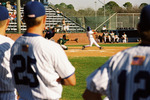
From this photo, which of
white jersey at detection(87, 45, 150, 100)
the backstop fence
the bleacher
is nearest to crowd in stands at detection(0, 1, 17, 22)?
the bleacher

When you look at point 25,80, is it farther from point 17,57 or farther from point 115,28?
point 115,28

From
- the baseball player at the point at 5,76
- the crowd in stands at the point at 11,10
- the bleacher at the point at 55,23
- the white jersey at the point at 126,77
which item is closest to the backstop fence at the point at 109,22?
the bleacher at the point at 55,23

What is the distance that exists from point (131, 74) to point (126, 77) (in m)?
0.04

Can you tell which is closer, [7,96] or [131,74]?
[131,74]

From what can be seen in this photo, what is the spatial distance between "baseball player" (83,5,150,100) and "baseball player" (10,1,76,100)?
2.07ft

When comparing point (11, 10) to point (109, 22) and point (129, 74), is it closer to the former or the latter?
point (109, 22)

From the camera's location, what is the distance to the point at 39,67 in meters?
2.65

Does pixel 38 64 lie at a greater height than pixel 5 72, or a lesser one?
greater

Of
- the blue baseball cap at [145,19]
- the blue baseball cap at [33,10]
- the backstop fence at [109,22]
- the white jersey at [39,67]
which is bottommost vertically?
the backstop fence at [109,22]

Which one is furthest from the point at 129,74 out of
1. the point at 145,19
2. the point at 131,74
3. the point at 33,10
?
the point at 33,10

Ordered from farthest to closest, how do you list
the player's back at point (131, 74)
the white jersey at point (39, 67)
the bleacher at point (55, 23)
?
the bleacher at point (55, 23)
the white jersey at point (39, 67)
the player's back at point (131, 74)

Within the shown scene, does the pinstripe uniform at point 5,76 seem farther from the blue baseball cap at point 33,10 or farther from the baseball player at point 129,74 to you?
the baseball player at point 129,74

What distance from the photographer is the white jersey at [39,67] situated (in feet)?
8.68

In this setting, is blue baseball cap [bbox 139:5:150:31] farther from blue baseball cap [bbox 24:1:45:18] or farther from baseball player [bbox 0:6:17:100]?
baseball player [bbox 0:6:17:100]
